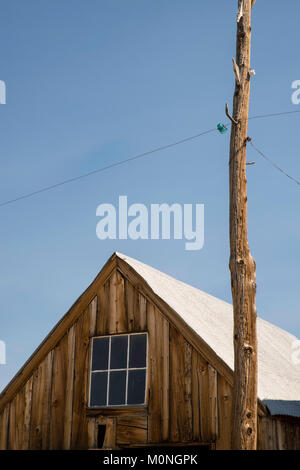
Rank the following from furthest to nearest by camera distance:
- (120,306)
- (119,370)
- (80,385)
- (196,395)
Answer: (120,306), (80,385), (119,370), (196,395)

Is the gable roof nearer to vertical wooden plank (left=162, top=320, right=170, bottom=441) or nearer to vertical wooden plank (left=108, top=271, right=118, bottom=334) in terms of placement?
vertical wooden plank (left=108, top=271, right=118, bottom=334)

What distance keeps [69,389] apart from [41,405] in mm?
852

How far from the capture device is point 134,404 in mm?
Result: 14734

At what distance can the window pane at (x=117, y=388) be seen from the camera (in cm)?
1499

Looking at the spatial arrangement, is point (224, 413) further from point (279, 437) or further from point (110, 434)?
→ point (110, 434)

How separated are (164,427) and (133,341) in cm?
210

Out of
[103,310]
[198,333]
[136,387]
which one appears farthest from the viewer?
[103,310]

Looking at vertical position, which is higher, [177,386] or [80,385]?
[80,385]

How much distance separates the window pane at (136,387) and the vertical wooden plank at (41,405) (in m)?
2.16

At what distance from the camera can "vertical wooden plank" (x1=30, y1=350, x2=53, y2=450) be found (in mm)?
15469

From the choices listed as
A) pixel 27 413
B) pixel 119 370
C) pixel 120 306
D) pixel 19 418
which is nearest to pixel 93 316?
pixel 120 306

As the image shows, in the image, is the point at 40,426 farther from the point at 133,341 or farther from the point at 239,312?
the point at 239,312

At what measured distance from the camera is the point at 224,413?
44.4 feet

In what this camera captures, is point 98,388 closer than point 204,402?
No
